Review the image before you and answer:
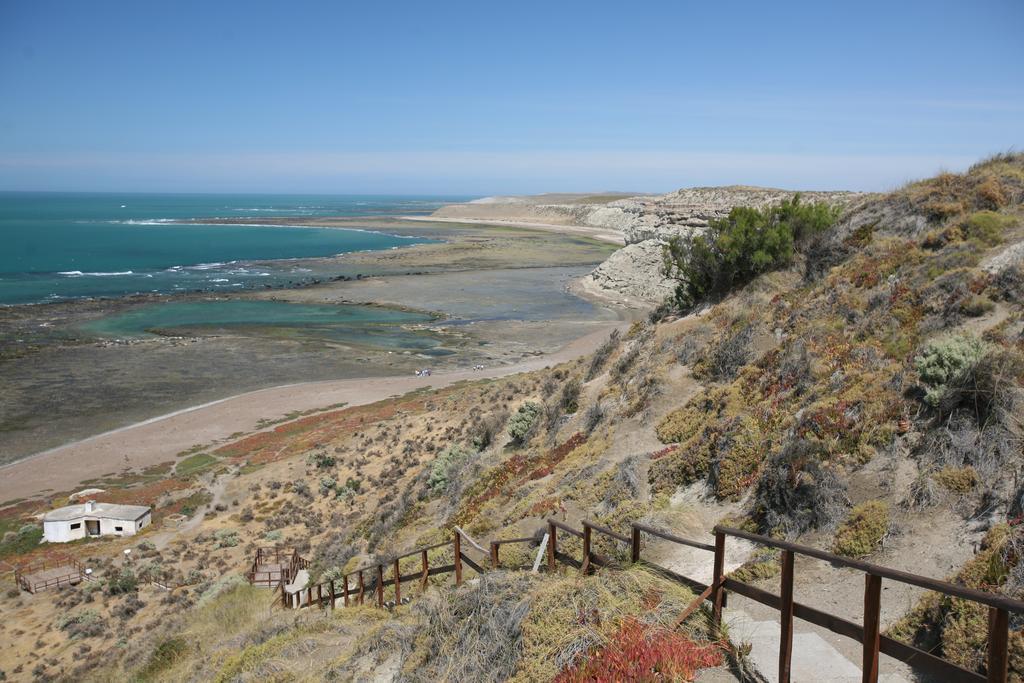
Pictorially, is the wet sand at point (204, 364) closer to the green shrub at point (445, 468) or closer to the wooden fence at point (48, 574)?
the wooden fence at point (48, 574)

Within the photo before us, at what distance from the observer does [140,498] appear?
2555cm

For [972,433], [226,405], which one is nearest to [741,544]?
[972,433]

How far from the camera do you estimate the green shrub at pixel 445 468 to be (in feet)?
60.9

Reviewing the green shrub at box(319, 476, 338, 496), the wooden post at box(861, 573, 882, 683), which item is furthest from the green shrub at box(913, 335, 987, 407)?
the green shrub at box(319, 476, 338, 496)

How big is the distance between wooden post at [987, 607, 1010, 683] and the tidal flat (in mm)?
37336

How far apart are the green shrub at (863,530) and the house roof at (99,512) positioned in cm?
2296

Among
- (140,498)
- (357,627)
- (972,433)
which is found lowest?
(140,498)

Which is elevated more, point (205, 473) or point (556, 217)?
point (556, 217)

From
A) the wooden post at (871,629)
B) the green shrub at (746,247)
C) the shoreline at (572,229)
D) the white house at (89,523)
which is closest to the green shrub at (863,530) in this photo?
the wooden post at (871,629)

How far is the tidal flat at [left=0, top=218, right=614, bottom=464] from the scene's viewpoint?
38000 mm

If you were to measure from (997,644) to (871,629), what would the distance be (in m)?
0.70

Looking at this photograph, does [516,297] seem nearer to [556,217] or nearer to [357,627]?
[357,627]

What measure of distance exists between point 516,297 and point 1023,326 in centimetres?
6282

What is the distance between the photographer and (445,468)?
765 inches
